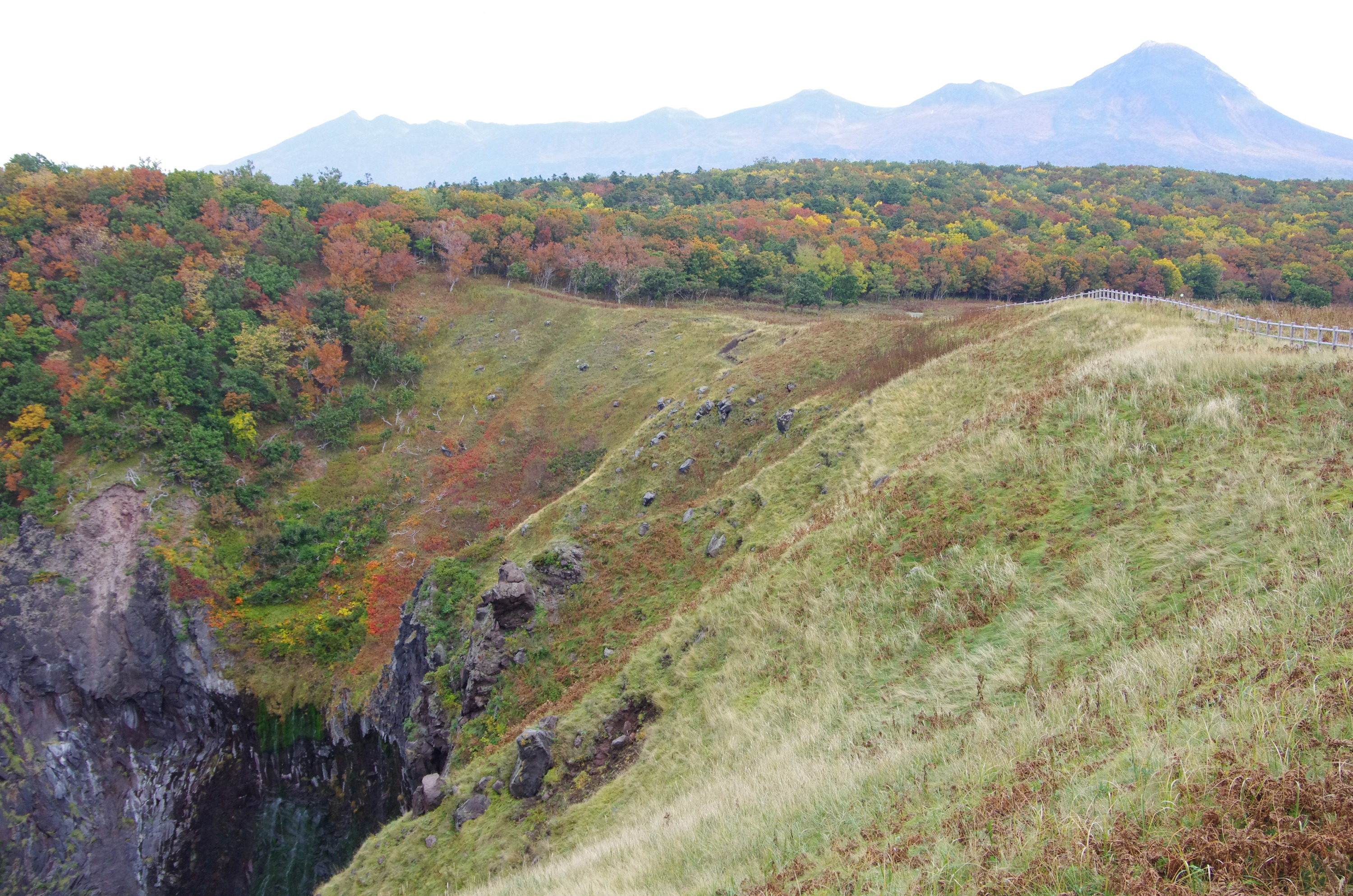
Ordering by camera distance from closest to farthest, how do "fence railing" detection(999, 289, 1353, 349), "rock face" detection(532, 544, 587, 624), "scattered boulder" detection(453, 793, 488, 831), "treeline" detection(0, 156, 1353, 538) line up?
"scattered boulder" detection(453, 793, 488, 831)
"fence railing" detection(999, 289, 1353, 349)
"rock face" detection(532, 544, 587, 624)
"treeline" detection(0, 156, 1353, 538)

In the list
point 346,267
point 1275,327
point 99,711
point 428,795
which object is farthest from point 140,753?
point 1275,327

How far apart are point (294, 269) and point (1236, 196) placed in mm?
142498

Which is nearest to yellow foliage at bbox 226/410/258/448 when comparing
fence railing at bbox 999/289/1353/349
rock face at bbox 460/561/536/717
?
rock face at bbox 460/561/536/717

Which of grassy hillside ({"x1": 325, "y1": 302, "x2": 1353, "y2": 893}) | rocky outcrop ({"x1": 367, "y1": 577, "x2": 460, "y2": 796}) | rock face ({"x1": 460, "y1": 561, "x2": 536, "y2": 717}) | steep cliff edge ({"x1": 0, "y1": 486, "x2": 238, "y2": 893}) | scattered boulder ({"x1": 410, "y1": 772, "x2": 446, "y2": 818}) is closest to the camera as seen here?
grassy hillside ({"x1": 325, "y1": 302, "x2": 1353, "y2": 893})

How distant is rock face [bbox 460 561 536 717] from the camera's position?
22891mm

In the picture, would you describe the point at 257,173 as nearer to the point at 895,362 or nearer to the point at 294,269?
the point at 294,269

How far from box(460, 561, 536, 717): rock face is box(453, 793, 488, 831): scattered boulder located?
179 inches

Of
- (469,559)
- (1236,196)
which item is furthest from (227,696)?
(1236,196)

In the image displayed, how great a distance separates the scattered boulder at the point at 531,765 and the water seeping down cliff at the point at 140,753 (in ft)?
53.4

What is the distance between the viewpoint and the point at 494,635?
23719 millimetres

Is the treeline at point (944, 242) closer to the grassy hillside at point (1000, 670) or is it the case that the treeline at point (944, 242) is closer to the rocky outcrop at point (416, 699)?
the rocky outcrop at point (416, 699)

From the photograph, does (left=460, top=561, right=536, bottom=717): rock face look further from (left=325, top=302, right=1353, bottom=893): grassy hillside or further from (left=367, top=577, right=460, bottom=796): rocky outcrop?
(left=325, top=302, right=1353, bottom=893): grassy hillside

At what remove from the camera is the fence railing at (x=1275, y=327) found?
729 inches

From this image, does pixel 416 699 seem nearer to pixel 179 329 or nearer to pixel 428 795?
pixel 428 795
